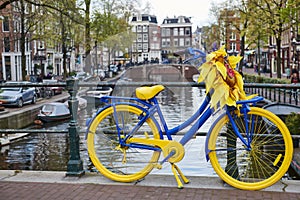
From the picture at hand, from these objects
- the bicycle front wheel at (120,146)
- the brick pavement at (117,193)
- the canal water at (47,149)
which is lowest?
the canal water at (47,149)

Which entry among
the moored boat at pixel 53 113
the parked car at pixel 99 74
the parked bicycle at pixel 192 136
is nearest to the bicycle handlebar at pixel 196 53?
the parked bicycle at pixel 192 136

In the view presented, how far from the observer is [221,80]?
14.7ft

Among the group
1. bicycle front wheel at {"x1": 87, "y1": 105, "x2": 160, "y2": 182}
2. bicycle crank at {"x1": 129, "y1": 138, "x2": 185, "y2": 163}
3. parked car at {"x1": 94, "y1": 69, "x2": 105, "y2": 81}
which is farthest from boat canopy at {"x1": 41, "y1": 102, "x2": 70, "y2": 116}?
bicycle crank at {"x1": 129, "y1": 138, "x2": 185, "y2": 163}

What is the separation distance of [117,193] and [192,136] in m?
0.98

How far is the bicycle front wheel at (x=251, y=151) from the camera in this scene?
14.9 ft

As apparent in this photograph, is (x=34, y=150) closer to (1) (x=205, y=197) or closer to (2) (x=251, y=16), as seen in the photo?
(1) (x=205, y=197)

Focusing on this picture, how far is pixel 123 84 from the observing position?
5492 millimetres

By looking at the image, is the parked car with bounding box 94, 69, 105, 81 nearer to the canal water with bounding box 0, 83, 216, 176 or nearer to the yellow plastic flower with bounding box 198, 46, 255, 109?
the canal water with bounding box 0, 83, 216, 176

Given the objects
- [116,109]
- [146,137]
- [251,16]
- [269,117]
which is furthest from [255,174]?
[251,16]

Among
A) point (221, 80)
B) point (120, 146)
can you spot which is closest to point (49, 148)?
point (120, 146)

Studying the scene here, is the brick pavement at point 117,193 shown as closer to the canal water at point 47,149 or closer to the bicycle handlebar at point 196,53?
the bicycle handlebar at point 196,53

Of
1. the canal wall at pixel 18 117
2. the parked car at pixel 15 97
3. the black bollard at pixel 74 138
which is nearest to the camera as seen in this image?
the black bollard at pixel 74 138

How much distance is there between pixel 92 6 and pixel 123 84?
34.7 m

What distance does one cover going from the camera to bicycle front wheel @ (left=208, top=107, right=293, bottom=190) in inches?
179
